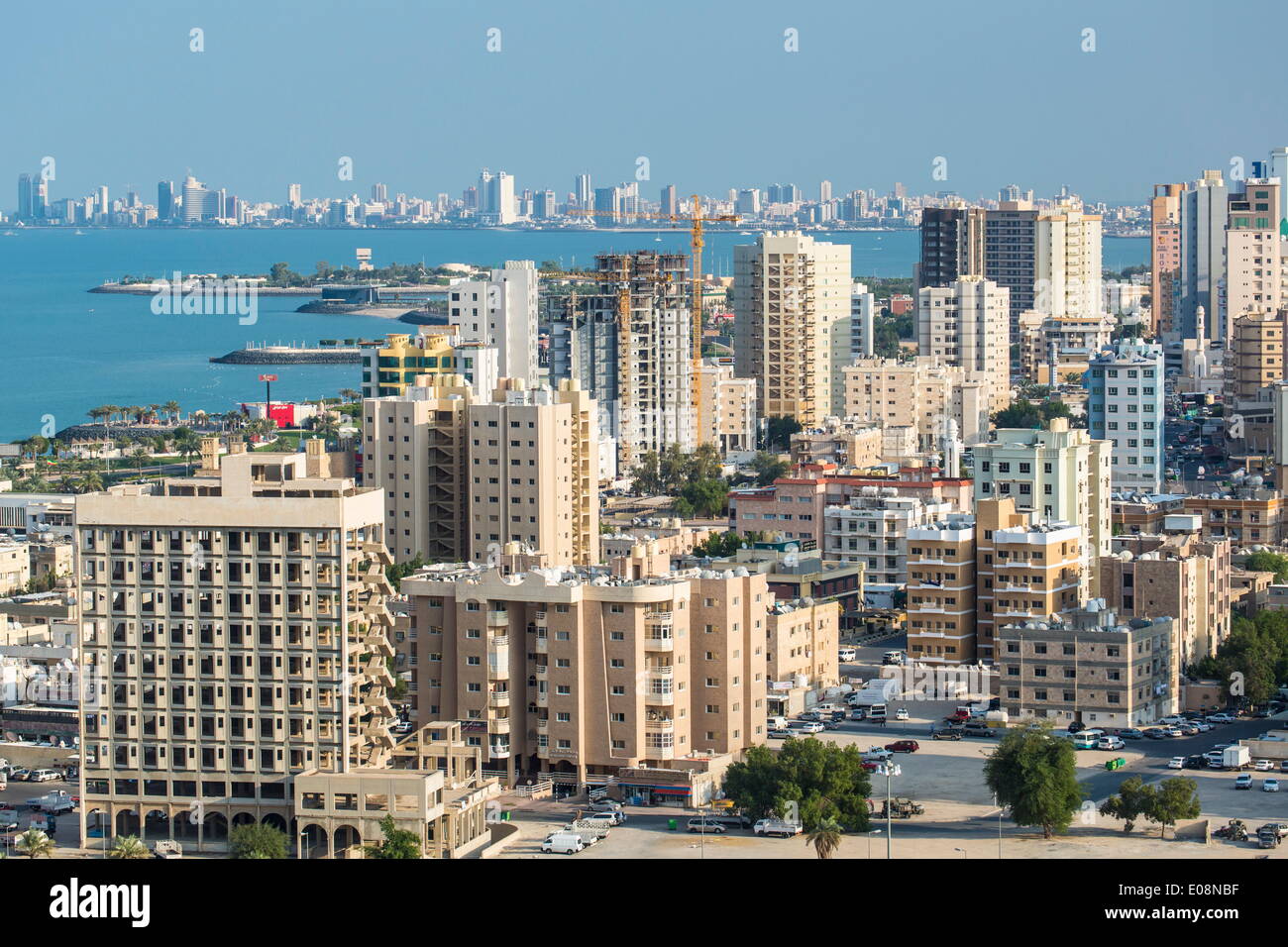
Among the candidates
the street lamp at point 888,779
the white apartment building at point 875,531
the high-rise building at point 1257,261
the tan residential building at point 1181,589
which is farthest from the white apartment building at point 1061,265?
the street lamp at point 888,779

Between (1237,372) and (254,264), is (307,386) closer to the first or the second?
(1237,372)

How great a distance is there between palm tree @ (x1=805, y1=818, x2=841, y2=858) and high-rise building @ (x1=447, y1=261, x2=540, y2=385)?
27780 mm

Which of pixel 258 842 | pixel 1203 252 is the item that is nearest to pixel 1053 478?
pixel 258 842

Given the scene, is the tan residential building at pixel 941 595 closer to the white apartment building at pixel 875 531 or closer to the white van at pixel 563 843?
the white apartment building at pixel 875 531

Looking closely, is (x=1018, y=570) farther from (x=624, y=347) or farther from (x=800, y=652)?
(x=624, y=347)

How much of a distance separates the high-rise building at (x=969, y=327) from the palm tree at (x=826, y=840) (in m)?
37.1

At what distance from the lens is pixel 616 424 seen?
41.2 metres

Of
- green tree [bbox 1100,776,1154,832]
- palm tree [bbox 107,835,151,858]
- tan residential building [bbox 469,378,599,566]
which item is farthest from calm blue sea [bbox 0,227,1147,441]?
green tree [bbox 1100,776,1154,832]

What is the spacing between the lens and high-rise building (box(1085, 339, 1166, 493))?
34.7m

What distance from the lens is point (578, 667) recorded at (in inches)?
682

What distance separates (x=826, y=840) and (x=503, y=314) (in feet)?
95.5
